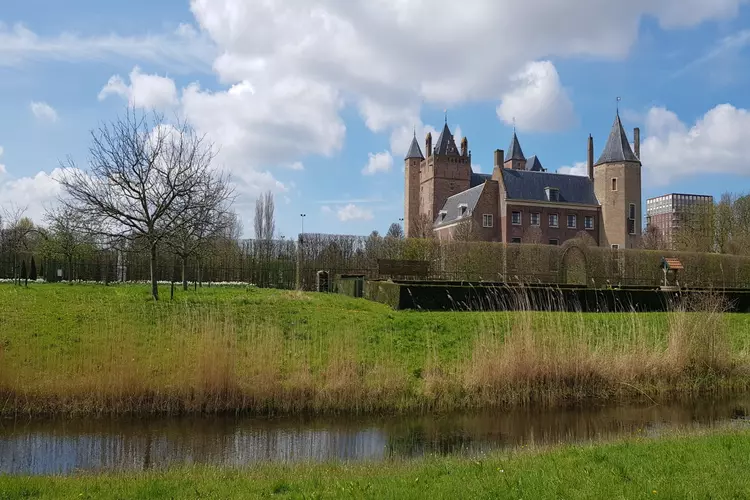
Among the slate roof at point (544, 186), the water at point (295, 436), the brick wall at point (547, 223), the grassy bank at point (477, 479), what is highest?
the slate roof at point (544, 186)

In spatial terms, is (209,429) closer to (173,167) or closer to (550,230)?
(173,167)

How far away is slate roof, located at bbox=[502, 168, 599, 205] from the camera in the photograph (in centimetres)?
4856

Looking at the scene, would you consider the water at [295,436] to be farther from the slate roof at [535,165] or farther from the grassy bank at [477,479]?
the slate roof at [535,165]

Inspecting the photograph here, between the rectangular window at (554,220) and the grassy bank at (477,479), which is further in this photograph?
the rectangular window at (554,220)

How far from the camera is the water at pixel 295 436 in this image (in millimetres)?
6457

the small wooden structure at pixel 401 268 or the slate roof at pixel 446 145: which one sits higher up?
the slate roof at pixel 446 145

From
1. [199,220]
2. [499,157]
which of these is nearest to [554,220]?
[499,157]

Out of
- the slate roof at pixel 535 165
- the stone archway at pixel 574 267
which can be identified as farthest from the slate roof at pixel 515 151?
the stone archway at pixel 574 267

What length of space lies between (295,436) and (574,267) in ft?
75.1

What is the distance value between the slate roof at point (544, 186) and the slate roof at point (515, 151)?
12528 millimetres

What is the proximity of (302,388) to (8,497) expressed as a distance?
438 cm

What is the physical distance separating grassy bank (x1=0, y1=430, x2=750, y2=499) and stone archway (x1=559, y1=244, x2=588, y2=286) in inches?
756

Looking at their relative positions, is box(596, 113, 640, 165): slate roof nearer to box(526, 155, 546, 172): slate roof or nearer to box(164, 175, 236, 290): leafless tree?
box(526, 155, 546, 172): slate roof

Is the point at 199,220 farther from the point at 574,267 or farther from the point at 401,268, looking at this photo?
the point at 574,267
